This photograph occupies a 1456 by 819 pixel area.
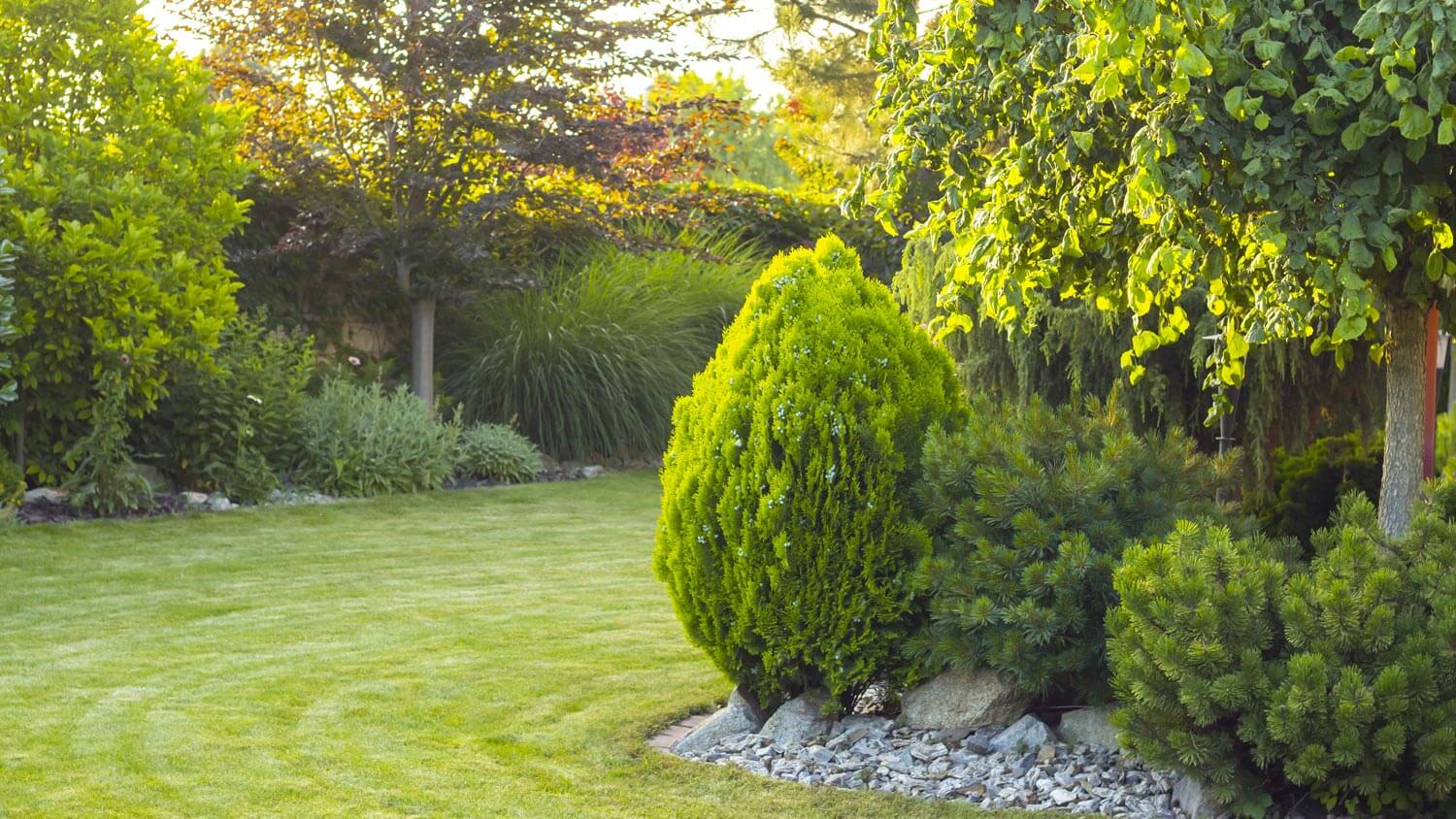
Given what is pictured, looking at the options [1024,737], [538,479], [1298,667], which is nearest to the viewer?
[1298,667]

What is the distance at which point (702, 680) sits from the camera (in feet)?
16.5

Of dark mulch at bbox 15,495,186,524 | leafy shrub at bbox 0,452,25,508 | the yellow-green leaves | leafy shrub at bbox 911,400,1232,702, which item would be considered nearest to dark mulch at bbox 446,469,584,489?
dark mulch at bbox 15,495,186,524

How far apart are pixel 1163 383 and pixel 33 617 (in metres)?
5.14

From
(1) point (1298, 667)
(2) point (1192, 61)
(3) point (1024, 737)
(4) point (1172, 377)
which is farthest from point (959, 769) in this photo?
(4) point (1172, 377)

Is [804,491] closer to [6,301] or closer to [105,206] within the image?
[6,301]

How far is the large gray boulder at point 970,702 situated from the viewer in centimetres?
410

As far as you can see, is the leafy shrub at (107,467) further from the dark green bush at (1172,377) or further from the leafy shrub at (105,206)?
the dark green bush at (1172,377)

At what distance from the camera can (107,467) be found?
28.7 ft

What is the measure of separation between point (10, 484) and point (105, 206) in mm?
1788

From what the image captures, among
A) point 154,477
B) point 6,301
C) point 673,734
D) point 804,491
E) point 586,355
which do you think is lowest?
point 673,734

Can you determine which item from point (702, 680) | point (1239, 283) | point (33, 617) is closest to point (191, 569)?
point (33, 617)

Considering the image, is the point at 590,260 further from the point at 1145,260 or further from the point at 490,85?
the point at 1145,260

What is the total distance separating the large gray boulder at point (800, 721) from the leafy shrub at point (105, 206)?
5609mm

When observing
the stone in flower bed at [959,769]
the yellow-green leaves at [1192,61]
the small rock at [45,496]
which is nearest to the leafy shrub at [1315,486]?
the stone in flower bed at [959,769]
